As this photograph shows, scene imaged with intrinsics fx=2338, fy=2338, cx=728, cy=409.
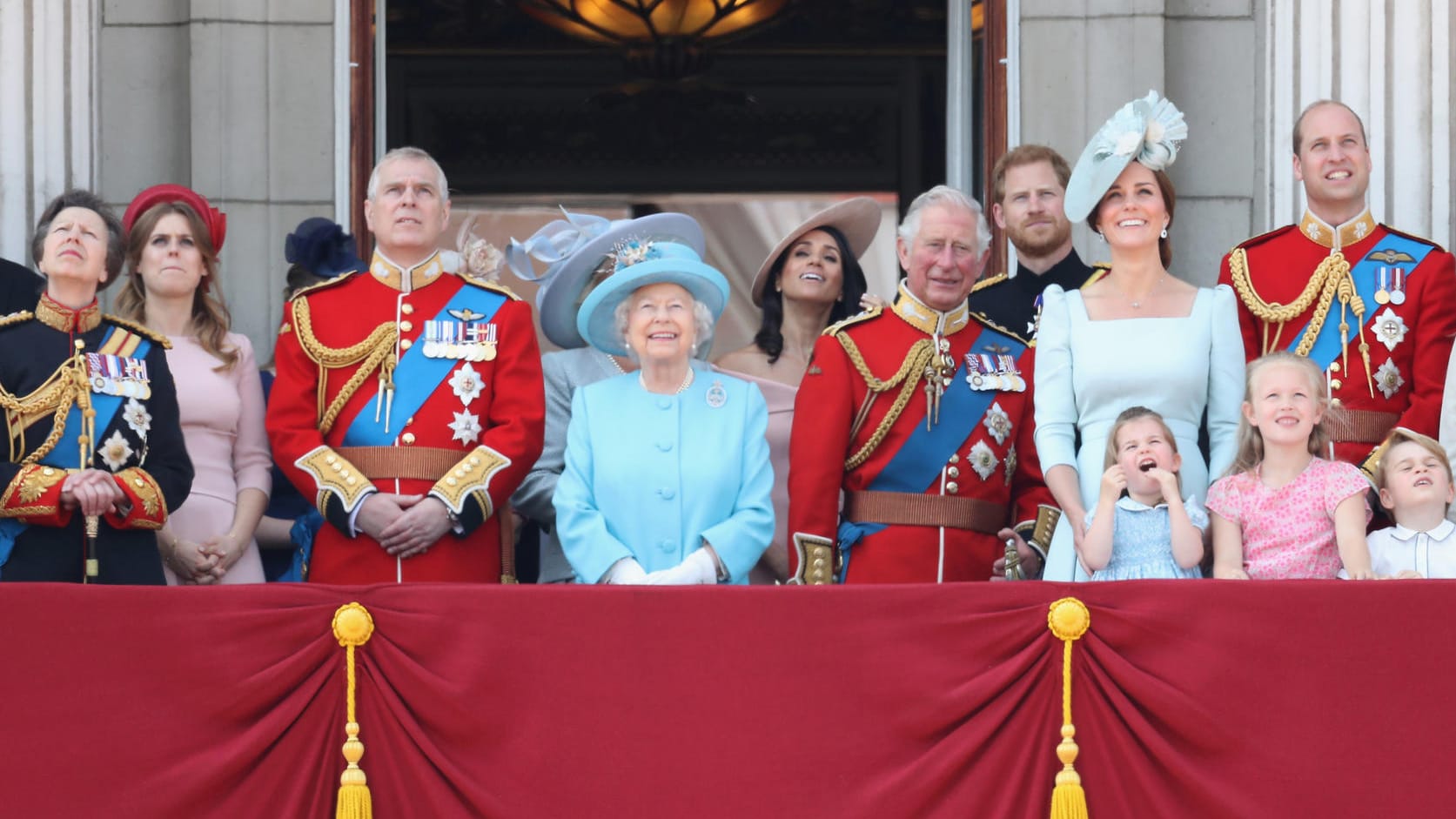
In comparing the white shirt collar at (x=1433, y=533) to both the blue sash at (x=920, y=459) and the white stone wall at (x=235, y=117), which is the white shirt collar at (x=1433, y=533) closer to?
the blue sash at (x=920, y=459)

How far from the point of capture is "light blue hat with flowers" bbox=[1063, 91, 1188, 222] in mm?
5223

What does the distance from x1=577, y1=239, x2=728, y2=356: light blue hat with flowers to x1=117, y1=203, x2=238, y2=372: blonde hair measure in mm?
905

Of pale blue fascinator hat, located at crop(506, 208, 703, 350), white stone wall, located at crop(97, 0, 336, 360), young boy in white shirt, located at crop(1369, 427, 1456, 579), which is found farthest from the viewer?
white stone wall, located at crop(97, 0, 336, 360)

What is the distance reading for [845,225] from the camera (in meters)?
6.24

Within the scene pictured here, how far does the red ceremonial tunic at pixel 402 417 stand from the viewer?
17.4 ft

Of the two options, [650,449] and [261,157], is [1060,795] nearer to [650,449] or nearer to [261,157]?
[650,449]

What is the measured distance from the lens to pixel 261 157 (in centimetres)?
697

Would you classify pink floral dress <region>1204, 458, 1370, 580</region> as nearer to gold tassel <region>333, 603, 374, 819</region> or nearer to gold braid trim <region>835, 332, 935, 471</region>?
gold braid trim <region>835, 332, 935, 471</region>

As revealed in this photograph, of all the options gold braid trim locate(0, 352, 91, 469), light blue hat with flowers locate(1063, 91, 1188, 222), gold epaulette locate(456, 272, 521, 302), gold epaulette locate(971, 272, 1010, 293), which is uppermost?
light blue hat with flowers locate(1063, 91, 1188, 222)

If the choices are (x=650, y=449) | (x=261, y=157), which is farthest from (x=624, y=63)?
(x=650, y=449)

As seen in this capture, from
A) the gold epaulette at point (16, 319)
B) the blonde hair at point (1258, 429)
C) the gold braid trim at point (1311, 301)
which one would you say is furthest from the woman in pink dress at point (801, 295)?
the gold epaulette at point (16, 319)

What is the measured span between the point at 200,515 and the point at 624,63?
17.7ft

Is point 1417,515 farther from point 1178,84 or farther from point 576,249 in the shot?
point 1178,84

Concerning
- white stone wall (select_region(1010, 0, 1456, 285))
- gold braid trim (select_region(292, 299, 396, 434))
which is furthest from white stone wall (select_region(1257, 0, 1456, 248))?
gold braid trim (select_region(292, 299, 396, 434))
